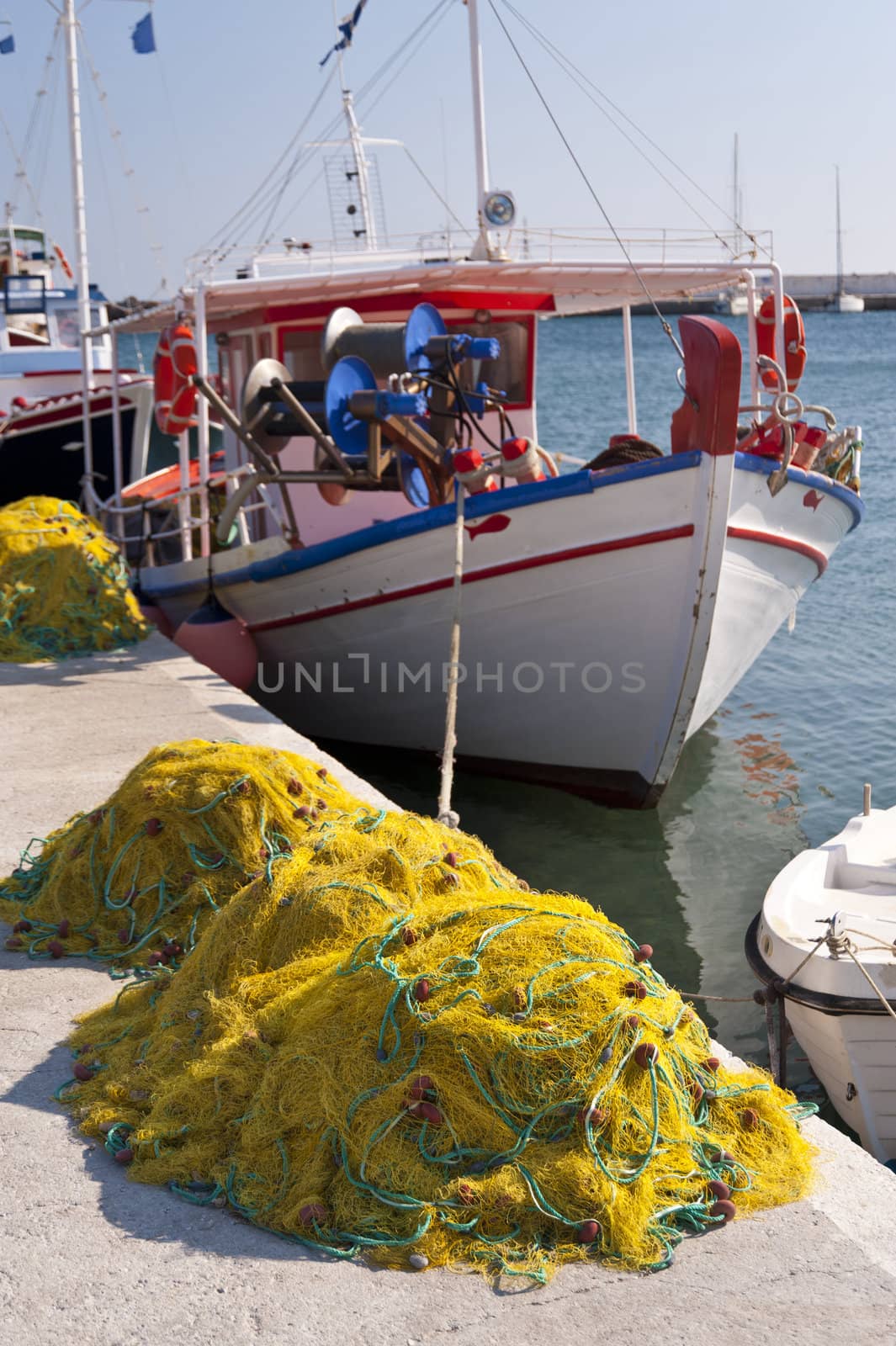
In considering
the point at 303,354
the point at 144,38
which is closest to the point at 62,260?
the point at 144,38

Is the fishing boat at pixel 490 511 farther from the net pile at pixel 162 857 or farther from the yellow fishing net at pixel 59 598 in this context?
the net pile at pixel 162 857

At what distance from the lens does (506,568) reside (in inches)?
297

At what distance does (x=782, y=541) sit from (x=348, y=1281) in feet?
19.4

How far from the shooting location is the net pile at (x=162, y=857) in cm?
418

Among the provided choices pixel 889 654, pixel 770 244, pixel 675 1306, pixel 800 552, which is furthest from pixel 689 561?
pixel 889 654

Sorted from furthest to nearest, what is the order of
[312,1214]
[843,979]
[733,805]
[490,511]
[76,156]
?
[76,156]
[733,805]
[490,511]
[843,979]
[312,1214]

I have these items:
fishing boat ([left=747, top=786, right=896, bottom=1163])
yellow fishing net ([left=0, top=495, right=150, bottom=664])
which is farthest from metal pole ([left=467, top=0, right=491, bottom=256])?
fishing boat ([left=747, top=786, right=896, bottom=1163])

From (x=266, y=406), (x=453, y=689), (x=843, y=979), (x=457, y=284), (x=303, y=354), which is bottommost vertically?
(x=843, y=979)

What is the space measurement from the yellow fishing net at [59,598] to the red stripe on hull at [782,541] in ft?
13.1

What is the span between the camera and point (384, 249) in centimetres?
Result: 894

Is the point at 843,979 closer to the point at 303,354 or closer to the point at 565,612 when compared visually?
the point at 565,612

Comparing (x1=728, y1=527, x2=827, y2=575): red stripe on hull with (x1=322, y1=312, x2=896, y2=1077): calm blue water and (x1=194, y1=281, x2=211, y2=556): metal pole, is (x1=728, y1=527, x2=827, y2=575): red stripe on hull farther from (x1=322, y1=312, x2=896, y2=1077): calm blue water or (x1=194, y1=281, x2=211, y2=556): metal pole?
(x1=194, y1=281, x2=211, y2=556): metal pole

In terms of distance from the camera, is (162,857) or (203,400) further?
(203,400)

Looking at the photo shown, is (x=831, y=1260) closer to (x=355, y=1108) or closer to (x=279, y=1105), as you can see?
(x=355, y=1108)
